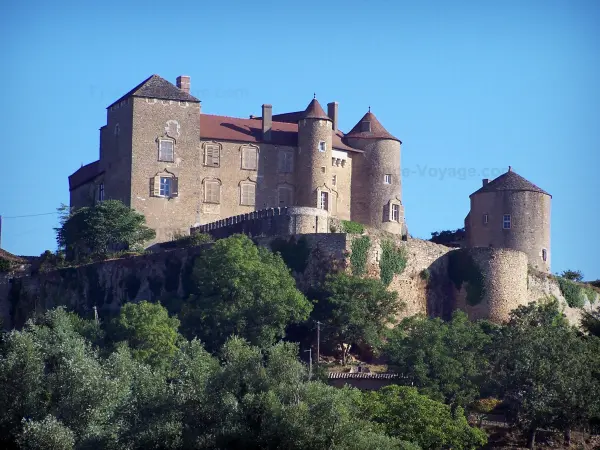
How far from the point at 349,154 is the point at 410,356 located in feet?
Result: 68.9

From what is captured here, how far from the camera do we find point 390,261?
8338 centimetres

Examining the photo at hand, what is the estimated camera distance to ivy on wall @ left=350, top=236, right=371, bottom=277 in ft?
269

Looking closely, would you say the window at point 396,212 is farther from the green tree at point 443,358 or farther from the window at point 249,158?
the green tree at point 443,358

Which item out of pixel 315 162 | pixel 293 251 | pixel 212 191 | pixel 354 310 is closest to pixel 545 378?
pixel 354 310

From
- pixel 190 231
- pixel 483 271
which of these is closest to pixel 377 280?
pixel 483 271

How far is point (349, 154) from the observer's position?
301 ft

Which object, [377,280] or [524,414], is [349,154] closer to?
[377,280]

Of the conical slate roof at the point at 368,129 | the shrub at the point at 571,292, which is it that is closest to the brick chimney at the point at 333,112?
the conical slate roof at the point at 368,129

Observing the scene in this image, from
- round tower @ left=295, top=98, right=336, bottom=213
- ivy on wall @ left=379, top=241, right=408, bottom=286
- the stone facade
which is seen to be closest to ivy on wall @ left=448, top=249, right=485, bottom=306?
ivy on wall @ left=379, top=241, right=408, bottom=286

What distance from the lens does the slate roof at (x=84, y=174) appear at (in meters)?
93.0

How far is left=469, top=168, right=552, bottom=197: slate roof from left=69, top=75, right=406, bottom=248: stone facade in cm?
477

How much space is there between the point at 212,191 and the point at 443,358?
2130 cm

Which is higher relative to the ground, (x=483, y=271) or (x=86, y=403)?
(x=483, y=271)

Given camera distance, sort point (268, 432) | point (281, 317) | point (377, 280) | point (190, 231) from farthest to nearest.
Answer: point (190, 231)
point (377, 280)
point (281, 317)
point (268, 432)
